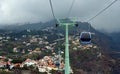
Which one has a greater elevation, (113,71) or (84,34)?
(84,34)

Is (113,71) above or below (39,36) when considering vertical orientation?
below

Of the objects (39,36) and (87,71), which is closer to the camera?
(87,71)

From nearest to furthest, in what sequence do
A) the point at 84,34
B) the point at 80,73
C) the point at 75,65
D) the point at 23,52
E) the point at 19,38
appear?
the point at 84,34
the point at 80,73
the point at 75,65
the point at 23,52
the point at 19,38

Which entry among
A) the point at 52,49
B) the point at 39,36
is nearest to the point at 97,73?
the point at 52,49

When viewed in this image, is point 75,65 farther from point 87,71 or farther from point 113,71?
point 113,71

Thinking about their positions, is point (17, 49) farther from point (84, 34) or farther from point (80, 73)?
point (84, 34)

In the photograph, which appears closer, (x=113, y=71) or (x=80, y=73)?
(x=80, y=73)

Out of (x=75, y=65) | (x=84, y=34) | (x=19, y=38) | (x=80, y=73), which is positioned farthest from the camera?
(x=19, y=38)

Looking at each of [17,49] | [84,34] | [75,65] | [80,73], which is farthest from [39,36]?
[84,34]

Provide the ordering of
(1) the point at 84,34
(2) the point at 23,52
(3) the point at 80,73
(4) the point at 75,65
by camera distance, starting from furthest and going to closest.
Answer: (2) the point at 23,52 < (4) the point at 75,65 < (3) the point at 80,73 < (1) the point at 84,34
